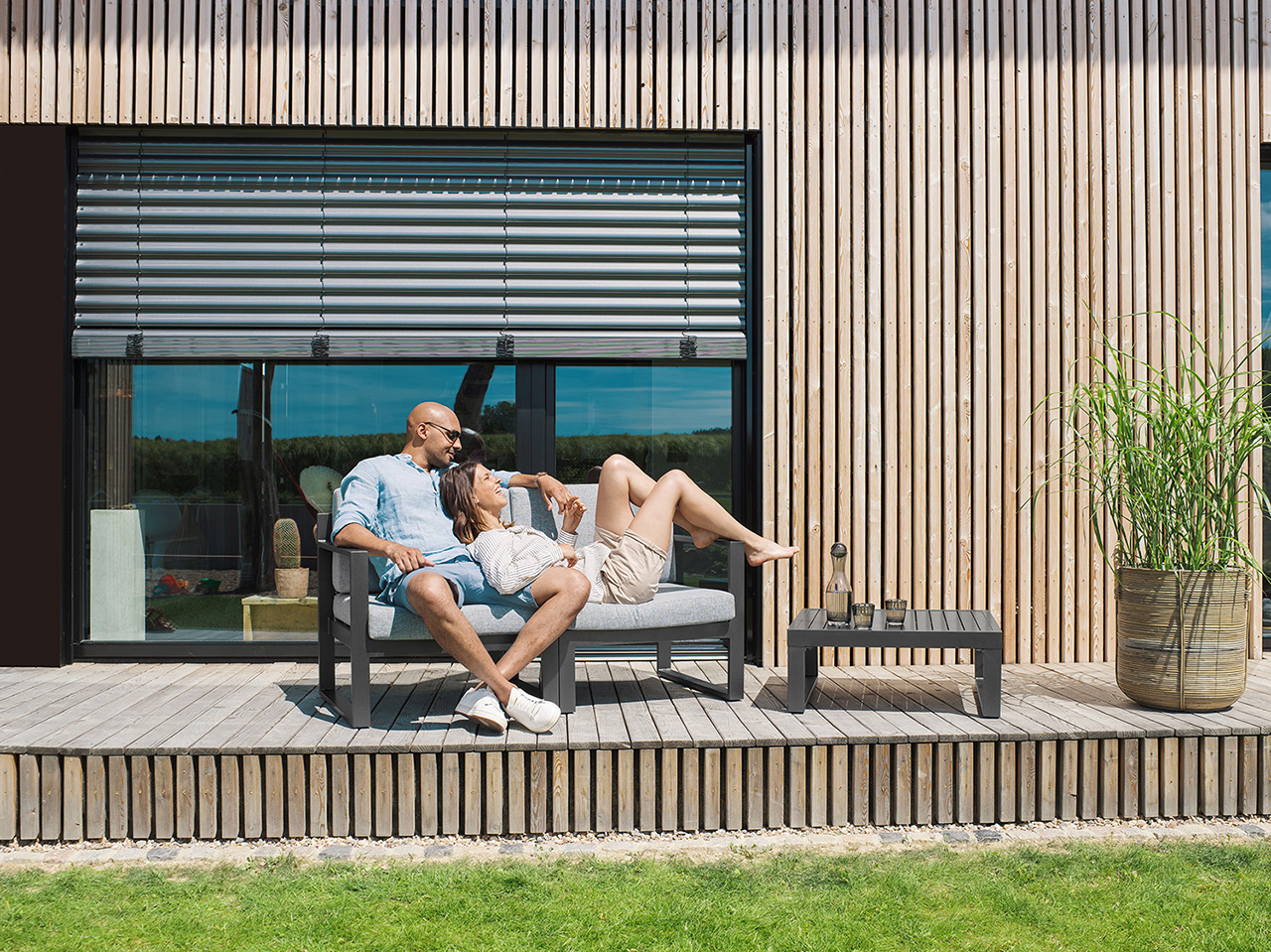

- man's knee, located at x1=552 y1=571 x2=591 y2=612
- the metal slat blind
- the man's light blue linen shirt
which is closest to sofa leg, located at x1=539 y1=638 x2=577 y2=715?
man's knee, located at x1=552 y1=571 x2=591 y2=612

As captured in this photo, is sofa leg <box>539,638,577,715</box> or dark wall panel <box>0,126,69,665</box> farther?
dark wall panel <box>0,126,69,665</box>

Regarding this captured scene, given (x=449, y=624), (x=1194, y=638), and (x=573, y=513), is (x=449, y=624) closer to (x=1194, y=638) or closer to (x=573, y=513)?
(x=573, y=513)

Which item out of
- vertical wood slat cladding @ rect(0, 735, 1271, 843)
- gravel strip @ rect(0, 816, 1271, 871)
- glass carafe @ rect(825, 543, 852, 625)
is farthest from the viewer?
glass carafe @ rect(825, 543, 852, 625)

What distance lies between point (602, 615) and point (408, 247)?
2198 millimetres

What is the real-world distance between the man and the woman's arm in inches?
1.9

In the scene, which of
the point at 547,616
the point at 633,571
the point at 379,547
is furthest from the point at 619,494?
the point at 379,547

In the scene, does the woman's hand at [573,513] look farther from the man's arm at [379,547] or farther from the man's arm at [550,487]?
Result: the man's arm at [379,547]

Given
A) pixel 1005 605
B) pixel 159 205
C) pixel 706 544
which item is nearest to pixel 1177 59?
pixel 1005 605

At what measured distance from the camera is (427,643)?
3105 mm

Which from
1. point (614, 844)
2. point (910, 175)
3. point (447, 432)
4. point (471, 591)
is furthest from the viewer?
point (910, 175)

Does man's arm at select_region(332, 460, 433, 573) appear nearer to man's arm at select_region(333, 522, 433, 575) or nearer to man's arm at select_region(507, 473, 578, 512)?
man's arm at select_region(333, 522, 433, 575)

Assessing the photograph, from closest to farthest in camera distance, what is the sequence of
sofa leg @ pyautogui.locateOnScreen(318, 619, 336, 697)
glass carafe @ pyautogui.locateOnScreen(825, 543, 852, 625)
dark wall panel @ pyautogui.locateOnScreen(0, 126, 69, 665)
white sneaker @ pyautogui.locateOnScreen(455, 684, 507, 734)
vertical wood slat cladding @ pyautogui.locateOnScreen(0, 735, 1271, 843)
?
1. vertical wood slat cladding @ pyautogui.locateOnScreen(0, 735, 1271, 843)
2. white sneaker @ pyautogui.locateOnScreen(455, 684, 507, 734)
3. glass carafe @ pyautogui.locateOnScreen(825, 543, 852, 625)
4. sofa leg @ pyautogui.locateOnScreen(318, 619, 336, 697)
5. dark wall panel @ pyautogui.locateOnScreen(0, 126, 69, 665)

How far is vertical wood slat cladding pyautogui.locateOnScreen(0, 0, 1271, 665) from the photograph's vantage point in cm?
441

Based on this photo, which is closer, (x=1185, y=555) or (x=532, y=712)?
(x=532, y=712)
